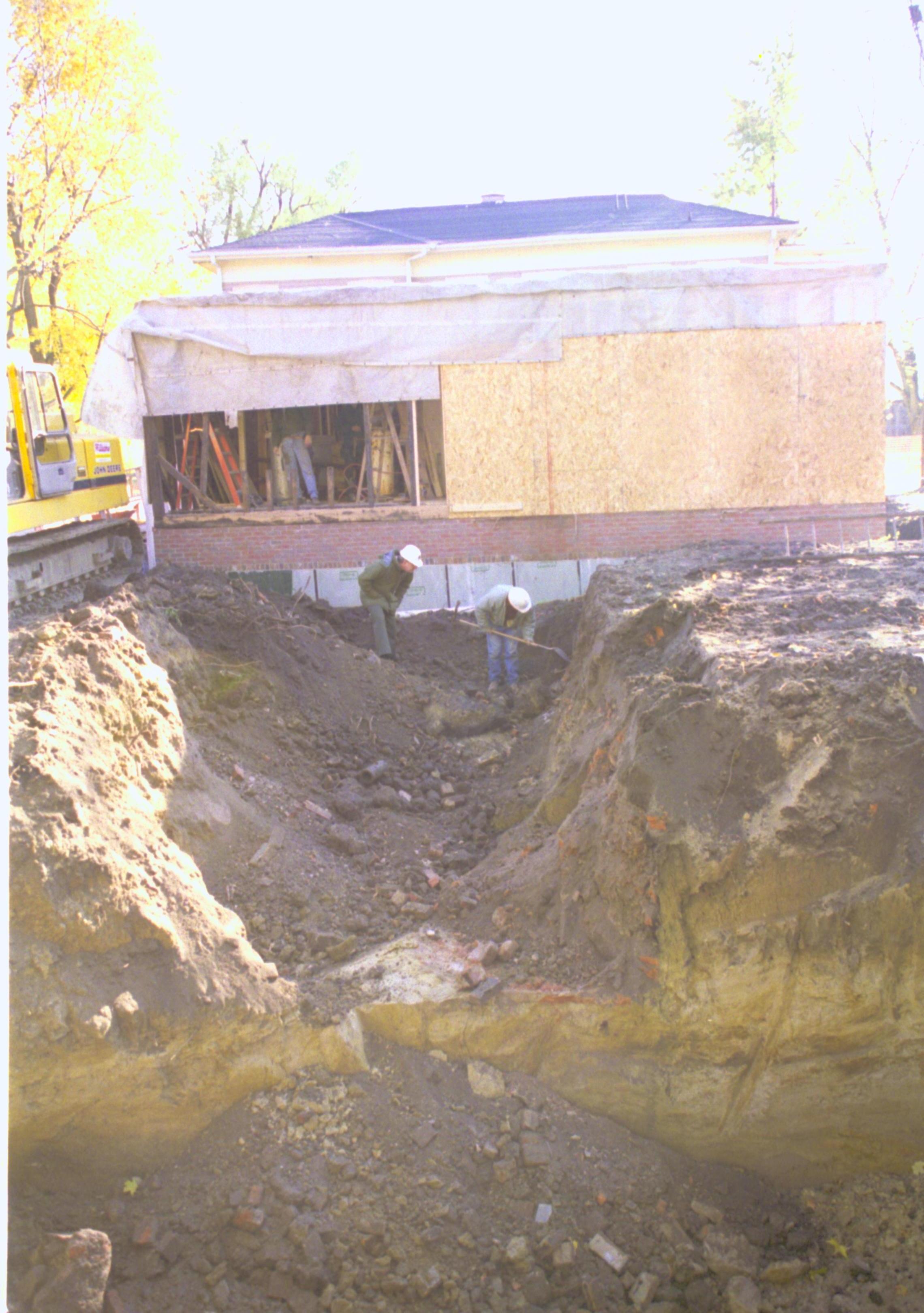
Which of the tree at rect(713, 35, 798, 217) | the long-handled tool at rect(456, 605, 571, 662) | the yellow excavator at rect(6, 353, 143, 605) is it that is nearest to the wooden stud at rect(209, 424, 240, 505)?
the yellow excavator at rect(6, 353, 143, 605)

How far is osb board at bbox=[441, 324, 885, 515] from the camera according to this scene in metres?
13.6

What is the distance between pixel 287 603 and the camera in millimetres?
12070

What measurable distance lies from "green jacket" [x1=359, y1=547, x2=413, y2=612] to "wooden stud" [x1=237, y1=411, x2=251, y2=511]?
3549 mm

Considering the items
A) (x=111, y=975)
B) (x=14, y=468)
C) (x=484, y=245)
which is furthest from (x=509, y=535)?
(x=111, y=975)

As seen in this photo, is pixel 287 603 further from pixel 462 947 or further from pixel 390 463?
pixel 462 947

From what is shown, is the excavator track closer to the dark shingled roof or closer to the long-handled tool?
the long-handled tool

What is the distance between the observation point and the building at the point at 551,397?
44.1 feet

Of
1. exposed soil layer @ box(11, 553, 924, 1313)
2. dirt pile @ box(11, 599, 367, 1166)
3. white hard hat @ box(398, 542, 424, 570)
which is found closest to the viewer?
exposed soil layer @ box(11, 553, 924, 1313)

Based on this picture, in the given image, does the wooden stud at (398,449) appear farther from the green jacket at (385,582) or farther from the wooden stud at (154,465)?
the wooden stud at (154,465)

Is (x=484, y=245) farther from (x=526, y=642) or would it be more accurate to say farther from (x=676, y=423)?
(x=526, y=642)

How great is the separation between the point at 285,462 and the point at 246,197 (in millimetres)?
→ 26179

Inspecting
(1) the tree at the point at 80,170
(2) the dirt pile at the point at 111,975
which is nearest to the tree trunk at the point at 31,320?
(1) the tree at the point at 80,170

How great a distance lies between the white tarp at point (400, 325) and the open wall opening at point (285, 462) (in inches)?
22.3

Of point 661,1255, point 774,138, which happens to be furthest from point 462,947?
point 774,138
